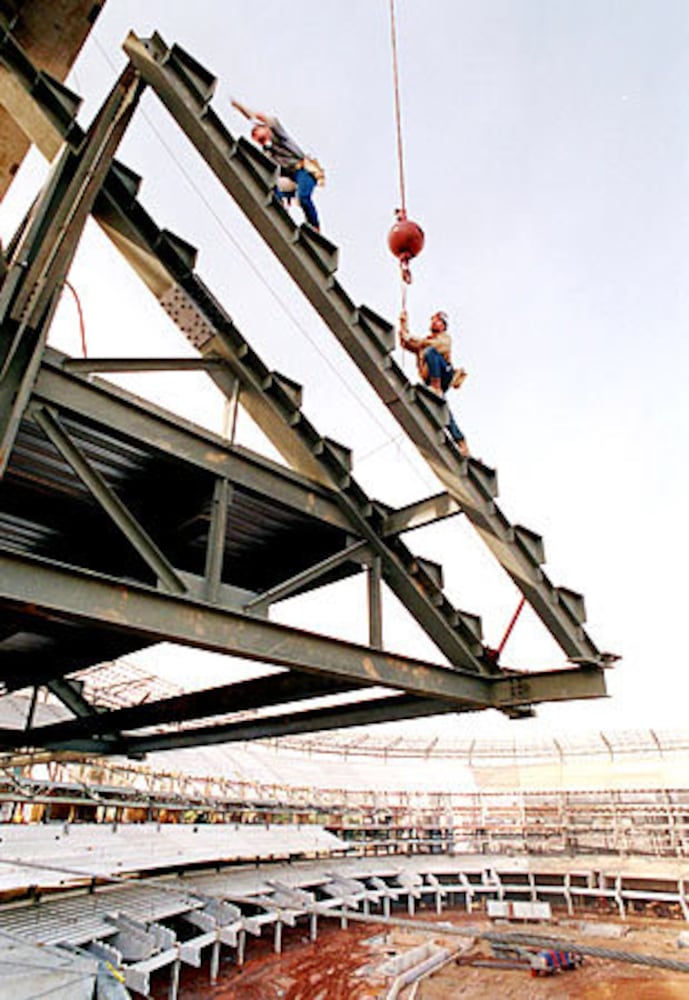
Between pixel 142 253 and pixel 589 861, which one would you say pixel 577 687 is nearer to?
pixel 142 253

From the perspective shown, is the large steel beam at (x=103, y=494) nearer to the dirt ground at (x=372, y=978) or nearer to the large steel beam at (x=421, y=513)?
the large steel beam at (x=421, y=513)

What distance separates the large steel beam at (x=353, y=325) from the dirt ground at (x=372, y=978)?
64.1 feet

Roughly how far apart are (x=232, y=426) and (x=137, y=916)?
863 inches

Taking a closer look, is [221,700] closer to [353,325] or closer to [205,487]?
[205,487]

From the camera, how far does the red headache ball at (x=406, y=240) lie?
21.5 feet

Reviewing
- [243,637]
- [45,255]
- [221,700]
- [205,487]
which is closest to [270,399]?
[205,487]

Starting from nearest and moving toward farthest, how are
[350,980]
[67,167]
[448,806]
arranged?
[67,167] < [350,980] < [448,806]

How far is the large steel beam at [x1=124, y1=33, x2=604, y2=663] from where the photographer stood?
4.54 metres

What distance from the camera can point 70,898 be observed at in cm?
2073

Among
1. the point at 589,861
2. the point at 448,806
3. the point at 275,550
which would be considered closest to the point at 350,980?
the point at 275,550

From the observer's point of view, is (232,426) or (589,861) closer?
(232,426)

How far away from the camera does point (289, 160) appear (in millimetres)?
6363

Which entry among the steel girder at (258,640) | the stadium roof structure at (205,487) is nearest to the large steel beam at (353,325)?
the stadium roof structure at (205,487)

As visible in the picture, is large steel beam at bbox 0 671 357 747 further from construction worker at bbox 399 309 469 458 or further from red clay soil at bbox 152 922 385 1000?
red clay soil at bbox 152 922 385 1000
